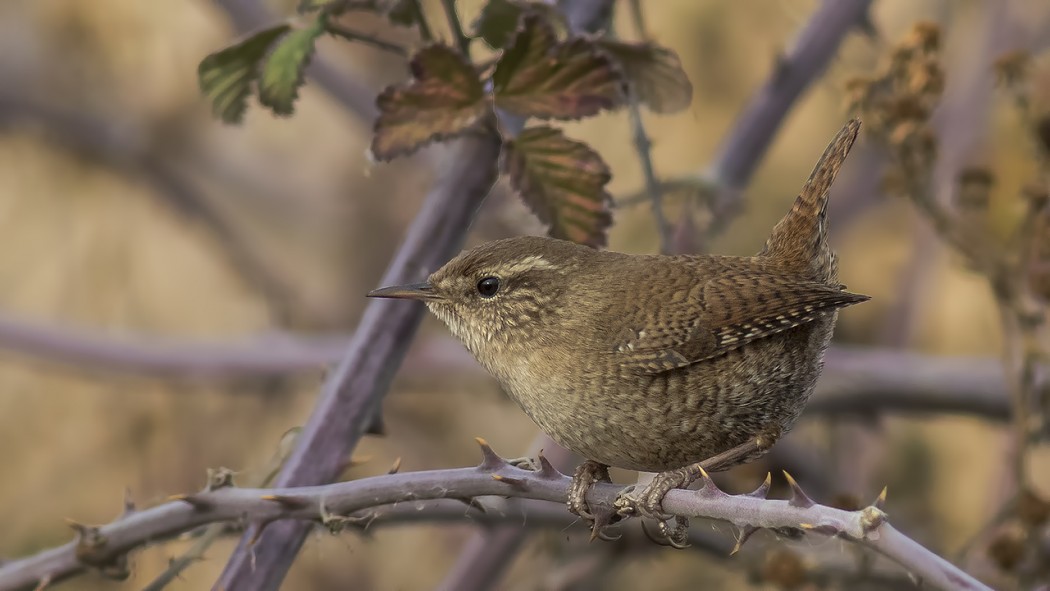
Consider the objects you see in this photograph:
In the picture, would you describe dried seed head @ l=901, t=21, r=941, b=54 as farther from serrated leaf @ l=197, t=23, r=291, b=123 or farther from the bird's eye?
serrated leaf @ l=197, t=23, r=291, b=123

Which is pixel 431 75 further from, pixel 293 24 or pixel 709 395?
pixel 709 395

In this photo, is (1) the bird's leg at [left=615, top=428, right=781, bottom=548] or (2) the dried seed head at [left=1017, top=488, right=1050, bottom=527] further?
(2) the dried seed head at [left=1017, top=488, right=1050, bottom=527]

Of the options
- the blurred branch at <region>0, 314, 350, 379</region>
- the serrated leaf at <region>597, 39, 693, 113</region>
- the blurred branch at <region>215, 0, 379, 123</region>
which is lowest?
the serrated leaf at <region>597, 39, 693, 113</region>

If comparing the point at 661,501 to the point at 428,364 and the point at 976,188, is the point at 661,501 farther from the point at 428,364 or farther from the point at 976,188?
the point at 428,364

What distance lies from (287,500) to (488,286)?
717 millimetres

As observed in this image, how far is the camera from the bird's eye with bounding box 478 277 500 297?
6.95 feet

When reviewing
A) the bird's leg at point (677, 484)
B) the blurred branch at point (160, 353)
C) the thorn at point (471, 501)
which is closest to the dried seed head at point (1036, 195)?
the bird's leg at point (677, 484)

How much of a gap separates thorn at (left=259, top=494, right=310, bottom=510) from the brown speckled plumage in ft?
1.14

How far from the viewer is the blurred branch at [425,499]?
1225 mm

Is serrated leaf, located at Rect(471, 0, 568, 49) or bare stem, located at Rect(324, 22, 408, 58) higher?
bare stem, located at Rect(324, 22, 408, 58)

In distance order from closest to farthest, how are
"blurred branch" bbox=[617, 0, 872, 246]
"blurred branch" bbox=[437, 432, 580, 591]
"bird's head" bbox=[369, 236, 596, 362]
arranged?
1. "bird's head" bbox=[369, 236, 596, 362]
2. "blurred branch" bbox=[617, 0, 872, 246]
3. "blurred branch" bbox=[437, 432, 580, 591]

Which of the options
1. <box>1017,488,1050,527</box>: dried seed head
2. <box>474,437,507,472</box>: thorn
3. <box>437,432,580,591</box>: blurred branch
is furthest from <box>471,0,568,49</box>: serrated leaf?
<box>1017,488,1050,527</box>: dried seed head

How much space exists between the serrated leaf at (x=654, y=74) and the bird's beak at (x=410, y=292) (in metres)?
0.49

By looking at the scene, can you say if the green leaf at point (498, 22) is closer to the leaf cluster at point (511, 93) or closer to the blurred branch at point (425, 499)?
the leaf cluster at point (511, 93)
